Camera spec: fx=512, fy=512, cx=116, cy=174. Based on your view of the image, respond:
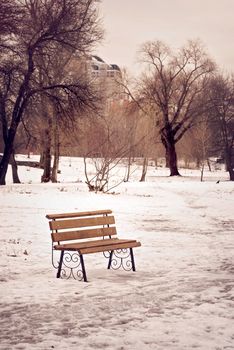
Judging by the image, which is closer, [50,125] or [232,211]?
[232,211]

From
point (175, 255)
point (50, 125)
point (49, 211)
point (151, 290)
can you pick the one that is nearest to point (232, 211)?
point (49, 211)

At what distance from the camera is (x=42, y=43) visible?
2069cm

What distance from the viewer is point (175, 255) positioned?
1007 cm

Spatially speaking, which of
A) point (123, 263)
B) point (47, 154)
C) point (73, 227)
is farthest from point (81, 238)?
point (47, 154)

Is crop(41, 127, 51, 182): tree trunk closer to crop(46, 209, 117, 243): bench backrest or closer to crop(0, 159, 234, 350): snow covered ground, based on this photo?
crop(0, 159, 234, 350): snow covered ground

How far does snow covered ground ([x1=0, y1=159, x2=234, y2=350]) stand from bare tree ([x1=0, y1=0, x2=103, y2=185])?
24.0ft

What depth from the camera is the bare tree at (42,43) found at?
19.8 m

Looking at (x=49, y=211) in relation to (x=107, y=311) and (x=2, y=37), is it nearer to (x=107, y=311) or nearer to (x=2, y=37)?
(x=2, y=37)

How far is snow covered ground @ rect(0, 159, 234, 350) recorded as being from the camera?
5152mm

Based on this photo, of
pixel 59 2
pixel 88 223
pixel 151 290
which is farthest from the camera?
pixel 59 2

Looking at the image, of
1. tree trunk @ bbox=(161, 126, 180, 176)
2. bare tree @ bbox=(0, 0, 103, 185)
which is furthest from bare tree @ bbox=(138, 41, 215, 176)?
bare tree @ bbox=(0, 0, 103, 185)

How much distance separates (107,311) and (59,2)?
54.3 feet

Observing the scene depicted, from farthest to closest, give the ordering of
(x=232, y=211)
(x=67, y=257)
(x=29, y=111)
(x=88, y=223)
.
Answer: (x=29, y=111), (x=232, y=211), (x=67, y=257), (x=88, y=223)

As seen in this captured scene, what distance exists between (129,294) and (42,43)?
1571 centimetres
